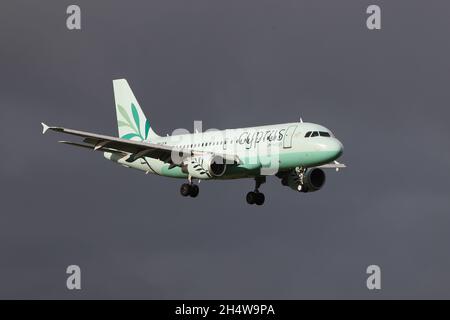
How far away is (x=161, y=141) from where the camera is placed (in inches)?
3701

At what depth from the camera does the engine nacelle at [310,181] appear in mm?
83688

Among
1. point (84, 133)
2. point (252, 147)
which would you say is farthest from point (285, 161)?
point (84, 133)

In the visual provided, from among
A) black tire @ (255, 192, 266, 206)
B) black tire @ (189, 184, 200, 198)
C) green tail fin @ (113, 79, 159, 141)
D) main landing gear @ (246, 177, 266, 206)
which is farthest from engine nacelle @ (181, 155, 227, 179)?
green tail fin @ (113, 79, 159, 141)

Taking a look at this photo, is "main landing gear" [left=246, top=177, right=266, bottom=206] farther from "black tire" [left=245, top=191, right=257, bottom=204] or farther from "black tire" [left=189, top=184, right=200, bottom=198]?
"black tire" [left=189, top=184, right=200, bottom=198]

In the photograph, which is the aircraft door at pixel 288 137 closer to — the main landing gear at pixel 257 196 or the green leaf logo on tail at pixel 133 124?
the main landing gear at pixel 257 196

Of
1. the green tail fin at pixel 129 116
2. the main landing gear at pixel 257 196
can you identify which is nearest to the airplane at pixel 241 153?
the main landing gear at pixel 257 196

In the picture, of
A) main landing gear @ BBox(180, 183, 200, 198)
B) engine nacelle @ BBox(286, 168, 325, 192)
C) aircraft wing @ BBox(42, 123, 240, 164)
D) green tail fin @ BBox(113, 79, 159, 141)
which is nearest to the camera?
aircraft wing @ BBox(42, 123, 240, 164)

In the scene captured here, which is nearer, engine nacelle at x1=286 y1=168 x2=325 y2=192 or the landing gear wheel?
engine nacelle at x1=286 y1=168 x2=325 y2=192

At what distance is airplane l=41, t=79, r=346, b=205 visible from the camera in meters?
79.4

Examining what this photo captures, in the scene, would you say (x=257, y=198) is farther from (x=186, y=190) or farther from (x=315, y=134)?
(x=315, y=134)

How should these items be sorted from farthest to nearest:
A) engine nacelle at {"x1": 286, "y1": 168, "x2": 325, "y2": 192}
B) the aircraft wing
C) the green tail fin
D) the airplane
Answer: the green tail fin → engine nacelle at {"x1": 286, "y1": 168, "x2": 325, "y2": 192} → the aircraft wing → the airplane

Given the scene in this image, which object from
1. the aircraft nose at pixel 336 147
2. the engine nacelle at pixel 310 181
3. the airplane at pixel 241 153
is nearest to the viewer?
the aircraft nose at pixel 336 147

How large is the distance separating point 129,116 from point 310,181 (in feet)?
71.5

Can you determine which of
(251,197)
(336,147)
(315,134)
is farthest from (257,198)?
(336,147)
